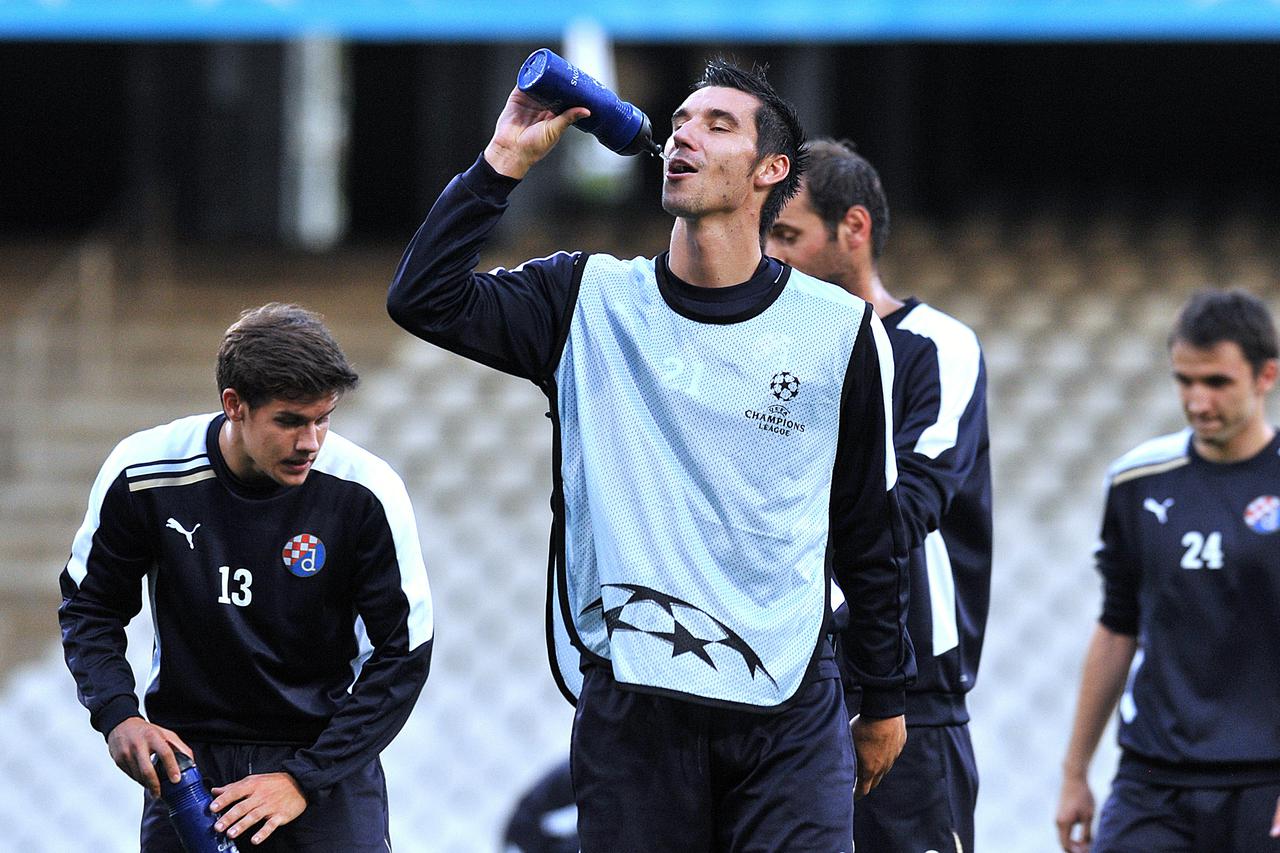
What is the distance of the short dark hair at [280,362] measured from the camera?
284 centimetres

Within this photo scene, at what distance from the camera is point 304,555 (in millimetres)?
2955

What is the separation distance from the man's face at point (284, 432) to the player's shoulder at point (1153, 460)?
1915 millimetres

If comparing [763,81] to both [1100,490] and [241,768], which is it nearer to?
[241,768]

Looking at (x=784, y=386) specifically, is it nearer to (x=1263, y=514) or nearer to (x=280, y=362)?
(x=280, y=362)

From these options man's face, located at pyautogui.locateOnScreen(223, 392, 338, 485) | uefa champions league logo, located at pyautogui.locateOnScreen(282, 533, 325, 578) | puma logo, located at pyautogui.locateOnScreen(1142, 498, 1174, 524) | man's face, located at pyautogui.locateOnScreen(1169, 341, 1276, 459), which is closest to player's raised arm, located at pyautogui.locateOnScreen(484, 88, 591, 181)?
man's face, located at pyautogui.locateOnScreen(223, 392, 338, 485)

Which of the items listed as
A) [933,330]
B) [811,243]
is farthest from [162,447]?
[933,330]

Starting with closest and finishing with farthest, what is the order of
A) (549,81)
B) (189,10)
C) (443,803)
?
(549,81) < (443,803) < (189,10)

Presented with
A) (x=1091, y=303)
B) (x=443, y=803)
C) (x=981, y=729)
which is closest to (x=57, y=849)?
(x=443, y=803)

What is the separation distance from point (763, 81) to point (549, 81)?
1.43 ft

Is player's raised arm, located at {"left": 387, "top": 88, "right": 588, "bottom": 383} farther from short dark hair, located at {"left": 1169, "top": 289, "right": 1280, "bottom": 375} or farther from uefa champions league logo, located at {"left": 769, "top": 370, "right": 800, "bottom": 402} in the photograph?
short dark hair, located at {"left": 1169, "top": 289, "right": 1280, "bottom": 375}

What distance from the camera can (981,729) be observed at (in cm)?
709

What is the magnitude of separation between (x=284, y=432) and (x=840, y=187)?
1286 mm

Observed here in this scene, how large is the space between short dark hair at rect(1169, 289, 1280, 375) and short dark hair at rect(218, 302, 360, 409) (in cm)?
189

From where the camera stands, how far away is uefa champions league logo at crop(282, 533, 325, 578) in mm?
2955
